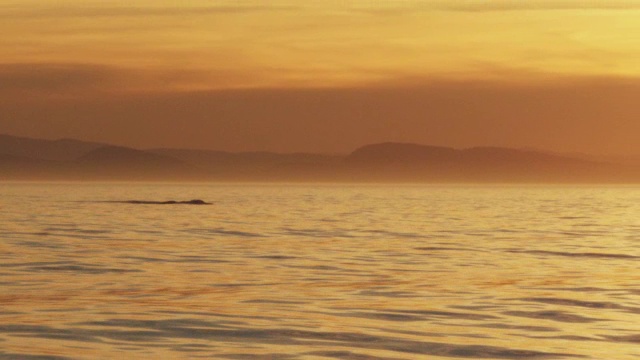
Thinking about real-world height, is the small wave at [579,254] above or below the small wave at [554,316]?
above

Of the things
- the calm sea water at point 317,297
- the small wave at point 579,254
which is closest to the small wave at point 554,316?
the calm sea water at point 317,297

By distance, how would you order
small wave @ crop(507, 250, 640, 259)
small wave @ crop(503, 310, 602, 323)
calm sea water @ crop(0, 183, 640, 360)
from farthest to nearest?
small wave @ crop(507, 250, 640, 259)
small wave @ crop(503, 310, 602, 323)
calm sea water @ crop(0, 183, 640, 360)

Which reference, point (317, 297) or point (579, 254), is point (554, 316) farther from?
point (579, 254)

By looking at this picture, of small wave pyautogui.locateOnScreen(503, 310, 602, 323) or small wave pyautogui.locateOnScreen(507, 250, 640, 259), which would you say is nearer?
small wave pyautogui.locateOnScreen(503, 310, 602, 323)

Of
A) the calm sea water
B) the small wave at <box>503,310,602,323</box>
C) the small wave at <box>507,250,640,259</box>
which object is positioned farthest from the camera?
the small wave at <box>507,250,640,259</box>

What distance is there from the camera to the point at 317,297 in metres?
26.9

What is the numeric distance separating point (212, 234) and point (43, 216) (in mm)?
20334

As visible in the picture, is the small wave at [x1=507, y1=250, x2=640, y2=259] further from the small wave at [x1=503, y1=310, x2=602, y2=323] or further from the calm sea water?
the small wave at [x1=503, y1=310, x2=602, y2=323]

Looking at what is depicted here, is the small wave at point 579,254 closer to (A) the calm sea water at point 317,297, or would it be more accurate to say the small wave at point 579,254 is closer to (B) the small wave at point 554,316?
(A) the calm sea water at point 317,297

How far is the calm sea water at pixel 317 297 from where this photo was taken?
2003 centimetres

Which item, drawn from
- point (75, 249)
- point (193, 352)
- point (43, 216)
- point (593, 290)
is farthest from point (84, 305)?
point (43, 216)

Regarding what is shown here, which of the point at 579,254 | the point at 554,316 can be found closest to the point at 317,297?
the point at 554,316

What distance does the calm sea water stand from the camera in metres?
20.0

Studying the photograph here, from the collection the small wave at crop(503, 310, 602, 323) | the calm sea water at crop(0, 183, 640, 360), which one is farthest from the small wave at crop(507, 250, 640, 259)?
the small wave at crop(503, 310, 602, 323)
